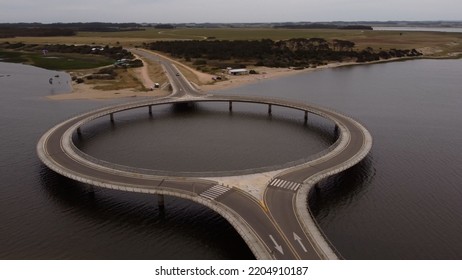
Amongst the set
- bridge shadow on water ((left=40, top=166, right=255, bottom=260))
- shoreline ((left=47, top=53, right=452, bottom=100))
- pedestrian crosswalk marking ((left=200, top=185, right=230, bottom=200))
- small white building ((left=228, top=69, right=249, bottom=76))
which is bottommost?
bridge shadow on water ((left=40, top=166, right=255, bottom=260))

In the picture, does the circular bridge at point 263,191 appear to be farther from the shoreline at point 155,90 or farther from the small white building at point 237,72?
the small white building at point 237,72

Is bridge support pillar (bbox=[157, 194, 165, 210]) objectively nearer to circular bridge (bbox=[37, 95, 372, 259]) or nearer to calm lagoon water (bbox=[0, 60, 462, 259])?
calm lagoon water (bbox=[0, 60, 462, 259])

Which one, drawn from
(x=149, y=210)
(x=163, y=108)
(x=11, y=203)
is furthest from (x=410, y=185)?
(x=163, y=108)

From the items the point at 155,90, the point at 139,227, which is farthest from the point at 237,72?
the point at 139,227

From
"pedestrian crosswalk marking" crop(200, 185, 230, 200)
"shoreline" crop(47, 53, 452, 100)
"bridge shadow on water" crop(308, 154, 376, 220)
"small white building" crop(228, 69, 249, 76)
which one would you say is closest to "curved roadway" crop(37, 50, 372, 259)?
"pedestrian crosswalk marking" crop(200, 185, 230, 200)

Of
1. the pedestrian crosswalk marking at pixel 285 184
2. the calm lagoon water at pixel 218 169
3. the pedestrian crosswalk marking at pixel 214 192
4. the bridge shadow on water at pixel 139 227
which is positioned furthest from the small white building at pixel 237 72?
the pedestrian crosswalk marking at pixel 214 192

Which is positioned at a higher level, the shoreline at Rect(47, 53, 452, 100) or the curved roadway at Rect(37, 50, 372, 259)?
the shoreline at Rect(47, 53, 452, 100)
